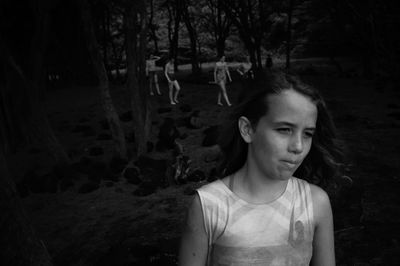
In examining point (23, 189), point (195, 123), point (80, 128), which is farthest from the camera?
point (80, 128)

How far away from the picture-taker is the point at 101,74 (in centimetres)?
995

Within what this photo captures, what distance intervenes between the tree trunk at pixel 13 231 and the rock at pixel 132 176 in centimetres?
544

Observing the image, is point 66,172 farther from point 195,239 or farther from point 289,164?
point 289,164

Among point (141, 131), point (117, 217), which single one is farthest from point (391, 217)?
point (141, 131)

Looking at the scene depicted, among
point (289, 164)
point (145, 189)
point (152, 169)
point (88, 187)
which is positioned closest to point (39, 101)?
point (88, 187)

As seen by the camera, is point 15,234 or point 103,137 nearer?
point 15,234

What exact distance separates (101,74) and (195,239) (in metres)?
8.67

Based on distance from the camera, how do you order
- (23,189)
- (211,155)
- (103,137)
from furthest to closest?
(103,137) < (211,155) < (23,189)

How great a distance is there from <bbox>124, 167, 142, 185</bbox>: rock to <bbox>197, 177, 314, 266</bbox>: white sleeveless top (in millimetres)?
7531

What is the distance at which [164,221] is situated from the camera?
7.03 meters

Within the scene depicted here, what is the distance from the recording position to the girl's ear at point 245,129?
6.42ft

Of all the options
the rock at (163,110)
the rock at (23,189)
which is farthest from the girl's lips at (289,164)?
the rock at (163,110)

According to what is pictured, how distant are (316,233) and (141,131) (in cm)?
938

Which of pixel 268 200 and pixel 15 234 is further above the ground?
pixel 268 200
